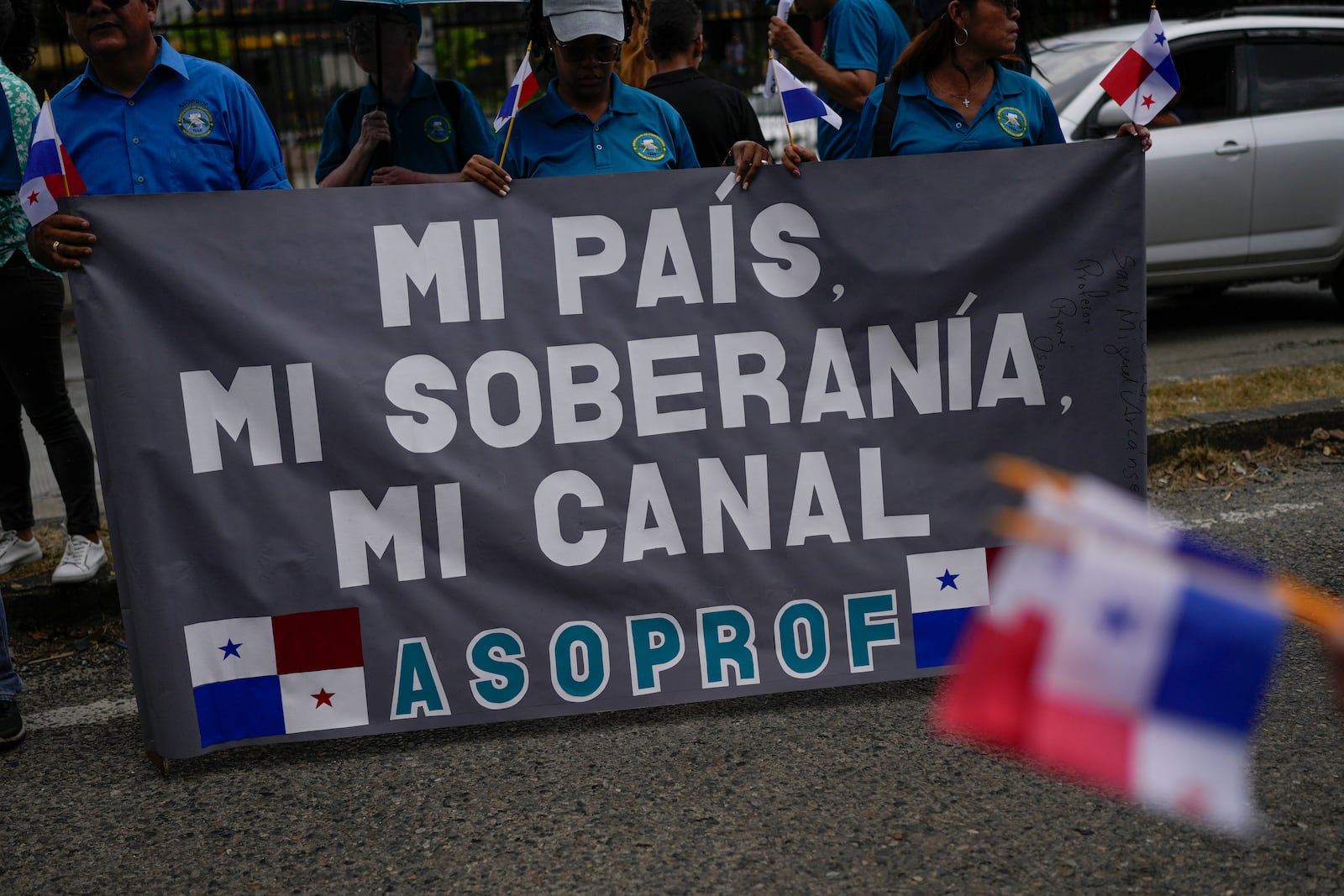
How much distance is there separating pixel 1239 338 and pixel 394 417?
18.6 feet

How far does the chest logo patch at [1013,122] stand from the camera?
3.57 meters

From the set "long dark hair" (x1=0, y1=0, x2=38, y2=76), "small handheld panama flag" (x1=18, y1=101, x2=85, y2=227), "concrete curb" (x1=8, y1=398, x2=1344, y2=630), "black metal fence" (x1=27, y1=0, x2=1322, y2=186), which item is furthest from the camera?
"black metal fence" (x1=27, y1=0, x2=1322, y2=186)

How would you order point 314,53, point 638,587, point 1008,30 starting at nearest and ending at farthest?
1. point 638,587
2. point 1008,30
3. point 314,53

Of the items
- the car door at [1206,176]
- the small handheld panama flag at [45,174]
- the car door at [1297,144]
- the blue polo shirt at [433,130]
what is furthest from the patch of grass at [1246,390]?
the small handheld panama flag at [45,174]

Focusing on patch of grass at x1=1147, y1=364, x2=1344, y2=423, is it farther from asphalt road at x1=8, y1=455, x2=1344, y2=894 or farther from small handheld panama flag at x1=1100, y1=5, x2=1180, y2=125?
asphalt road at x1=8, y1=455, x2=1344, y2=894

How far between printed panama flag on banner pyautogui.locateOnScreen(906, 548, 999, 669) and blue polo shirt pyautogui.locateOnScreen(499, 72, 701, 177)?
4.01 feet

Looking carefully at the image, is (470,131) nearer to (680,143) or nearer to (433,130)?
(433,130)

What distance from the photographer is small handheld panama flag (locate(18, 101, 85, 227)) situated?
3.02 metres

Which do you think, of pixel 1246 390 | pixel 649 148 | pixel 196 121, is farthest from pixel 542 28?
pixel 1246 390

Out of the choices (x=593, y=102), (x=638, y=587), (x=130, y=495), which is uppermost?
(x=593, y=102)

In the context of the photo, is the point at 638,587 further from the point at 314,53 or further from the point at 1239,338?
the point at 314,53

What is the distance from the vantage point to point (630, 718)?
3.31m

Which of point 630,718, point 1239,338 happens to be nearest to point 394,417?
point 630,718

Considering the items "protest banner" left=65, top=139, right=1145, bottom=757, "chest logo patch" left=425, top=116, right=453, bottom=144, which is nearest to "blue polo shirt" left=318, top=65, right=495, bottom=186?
"chest logo patch" left=425, top=116, right=453, bottom=144
